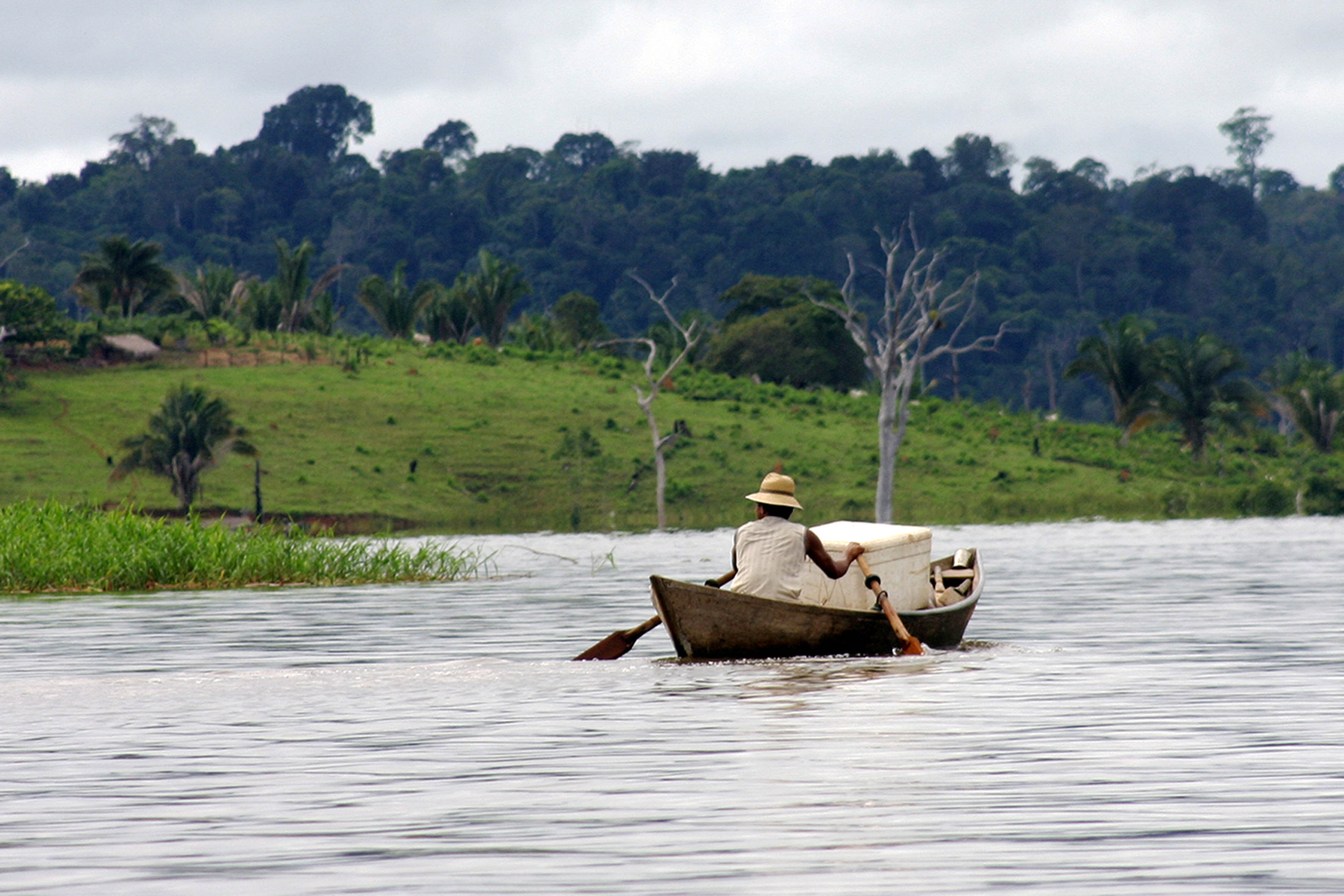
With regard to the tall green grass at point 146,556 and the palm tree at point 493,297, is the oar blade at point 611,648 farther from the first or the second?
the palm tree at point 493,297

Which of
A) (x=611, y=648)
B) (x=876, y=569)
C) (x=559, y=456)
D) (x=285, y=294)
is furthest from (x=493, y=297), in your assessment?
(x=876, y=569)

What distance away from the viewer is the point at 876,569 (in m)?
16.0

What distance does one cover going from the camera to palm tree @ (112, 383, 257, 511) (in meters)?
52.0

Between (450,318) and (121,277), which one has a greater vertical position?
(121,277)

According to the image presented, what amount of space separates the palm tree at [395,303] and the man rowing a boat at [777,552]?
6057cm

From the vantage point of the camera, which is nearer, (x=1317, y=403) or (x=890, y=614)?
(x=890, y=614)

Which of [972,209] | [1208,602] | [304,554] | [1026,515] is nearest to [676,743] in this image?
[1208,602]

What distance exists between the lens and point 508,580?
2972cm

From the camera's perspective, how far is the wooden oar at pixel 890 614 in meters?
15.4

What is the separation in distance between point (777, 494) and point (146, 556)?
12.7 m

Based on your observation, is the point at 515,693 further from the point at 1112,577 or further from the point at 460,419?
the point at 460,419

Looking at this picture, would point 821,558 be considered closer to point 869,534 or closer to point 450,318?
point 869,534

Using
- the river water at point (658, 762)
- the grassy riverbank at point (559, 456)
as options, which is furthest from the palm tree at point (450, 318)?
the river water at point (658, 762)

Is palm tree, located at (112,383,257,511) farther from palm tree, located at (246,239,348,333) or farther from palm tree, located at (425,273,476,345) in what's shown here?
palm tree, located at (425,273,476,345)
